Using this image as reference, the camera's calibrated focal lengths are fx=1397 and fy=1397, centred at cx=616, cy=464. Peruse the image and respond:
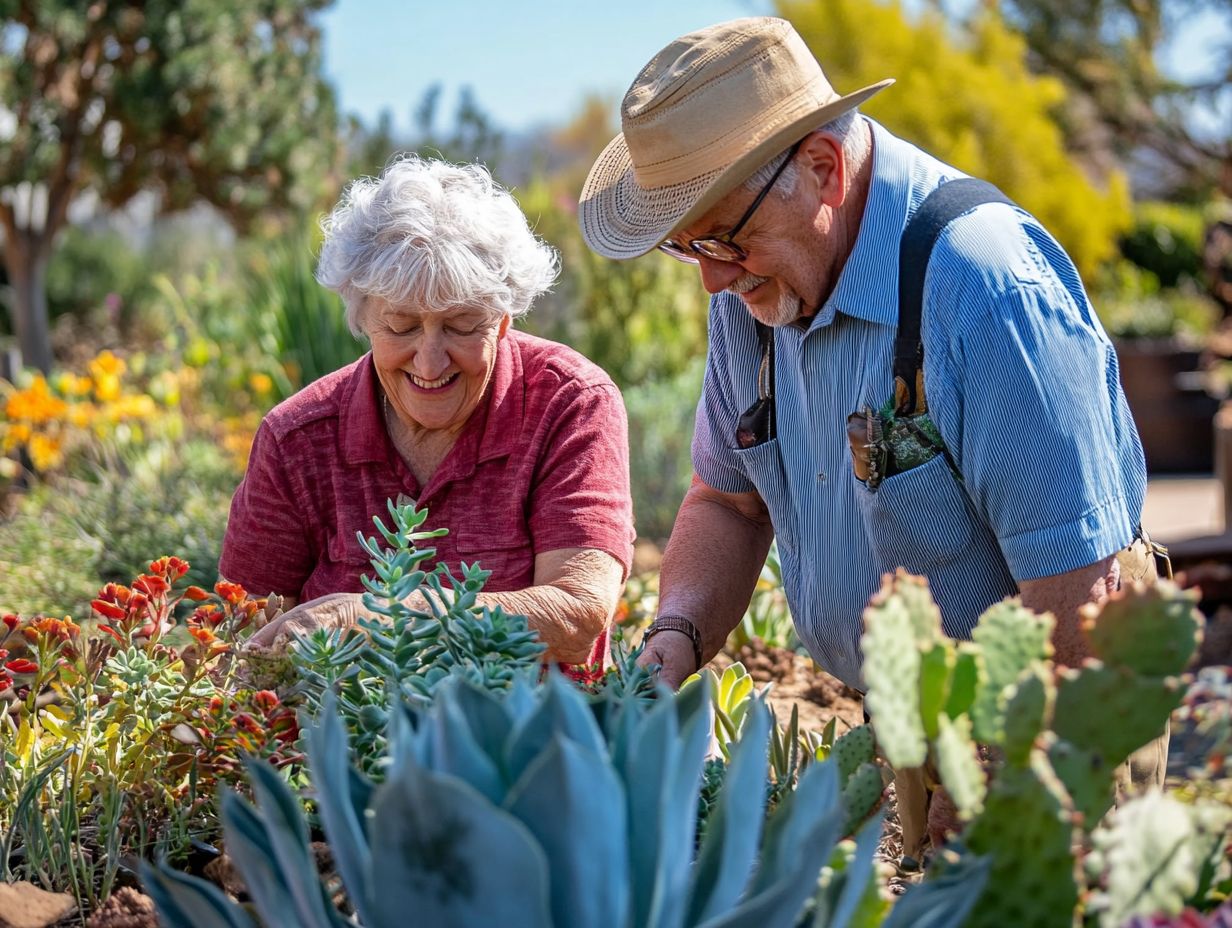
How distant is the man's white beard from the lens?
2383 mm

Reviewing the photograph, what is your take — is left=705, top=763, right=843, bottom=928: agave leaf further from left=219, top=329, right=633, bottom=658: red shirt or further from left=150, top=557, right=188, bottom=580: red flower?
left=219, top=329, right=633, bottom=658: red shirt

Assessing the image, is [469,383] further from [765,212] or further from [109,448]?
[109,448]

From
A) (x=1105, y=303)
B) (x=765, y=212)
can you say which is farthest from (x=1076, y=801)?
(x=1105, y=303)

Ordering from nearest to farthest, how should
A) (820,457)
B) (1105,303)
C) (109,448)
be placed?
(820,457) < (109,448) < (1105,303)

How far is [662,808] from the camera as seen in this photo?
3.82 ft

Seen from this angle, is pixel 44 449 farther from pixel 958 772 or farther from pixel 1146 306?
pixel 1146 306

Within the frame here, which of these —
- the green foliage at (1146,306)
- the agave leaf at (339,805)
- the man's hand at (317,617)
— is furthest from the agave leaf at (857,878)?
the green foliage at (1146,306)

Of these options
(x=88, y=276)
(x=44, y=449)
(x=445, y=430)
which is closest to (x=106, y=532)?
(x=44, y=449)

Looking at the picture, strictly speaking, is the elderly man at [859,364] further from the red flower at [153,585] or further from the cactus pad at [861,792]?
the red flower at [153,585]

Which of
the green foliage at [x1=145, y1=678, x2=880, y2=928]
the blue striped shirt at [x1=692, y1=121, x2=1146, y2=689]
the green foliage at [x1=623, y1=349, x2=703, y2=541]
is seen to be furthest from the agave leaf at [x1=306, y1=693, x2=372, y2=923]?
the green foliage at [x1=623, y1=349, x2=703, y2=541]

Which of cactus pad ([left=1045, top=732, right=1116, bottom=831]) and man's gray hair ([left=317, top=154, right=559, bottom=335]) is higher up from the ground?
man's gray hair ([left=317, top=154, right=559, bottom=335])

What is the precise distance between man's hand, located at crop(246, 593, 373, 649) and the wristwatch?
57cm

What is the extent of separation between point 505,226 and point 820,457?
78 centimetres

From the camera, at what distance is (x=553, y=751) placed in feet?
3.61
